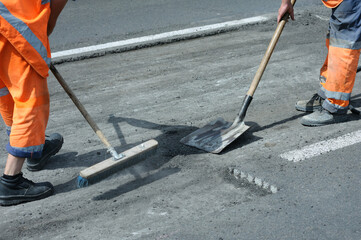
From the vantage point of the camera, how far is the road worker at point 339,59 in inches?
156

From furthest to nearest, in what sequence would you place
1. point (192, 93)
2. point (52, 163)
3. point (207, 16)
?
point (207, 16), point (192, 93), point (52, 163)

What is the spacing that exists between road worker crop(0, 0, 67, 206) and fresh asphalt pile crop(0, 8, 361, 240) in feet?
0.47

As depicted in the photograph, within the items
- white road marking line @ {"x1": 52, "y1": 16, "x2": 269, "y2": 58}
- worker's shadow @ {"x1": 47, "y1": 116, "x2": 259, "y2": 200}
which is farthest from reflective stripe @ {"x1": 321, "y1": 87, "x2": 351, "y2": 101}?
white road marking line @ {"x1": 52, "y1": 16, "x2": 269, "y2": 58}

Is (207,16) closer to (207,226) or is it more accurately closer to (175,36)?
(175,36)

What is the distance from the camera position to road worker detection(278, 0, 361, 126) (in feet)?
13.0

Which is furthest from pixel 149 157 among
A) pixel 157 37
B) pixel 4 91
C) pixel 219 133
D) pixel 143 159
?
pixel 157 37

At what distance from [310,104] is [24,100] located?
256cm

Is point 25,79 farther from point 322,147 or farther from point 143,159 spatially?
point 322,147

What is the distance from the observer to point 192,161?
373 cm

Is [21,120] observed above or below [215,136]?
above

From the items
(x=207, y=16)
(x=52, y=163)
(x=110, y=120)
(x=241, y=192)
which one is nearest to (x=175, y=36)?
(x=207, y=16)

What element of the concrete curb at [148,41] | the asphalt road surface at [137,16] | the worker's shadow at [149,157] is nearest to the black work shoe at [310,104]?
the worker's shadow at [149,157]

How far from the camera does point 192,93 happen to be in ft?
16.2

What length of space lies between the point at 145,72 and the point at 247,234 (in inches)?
122
